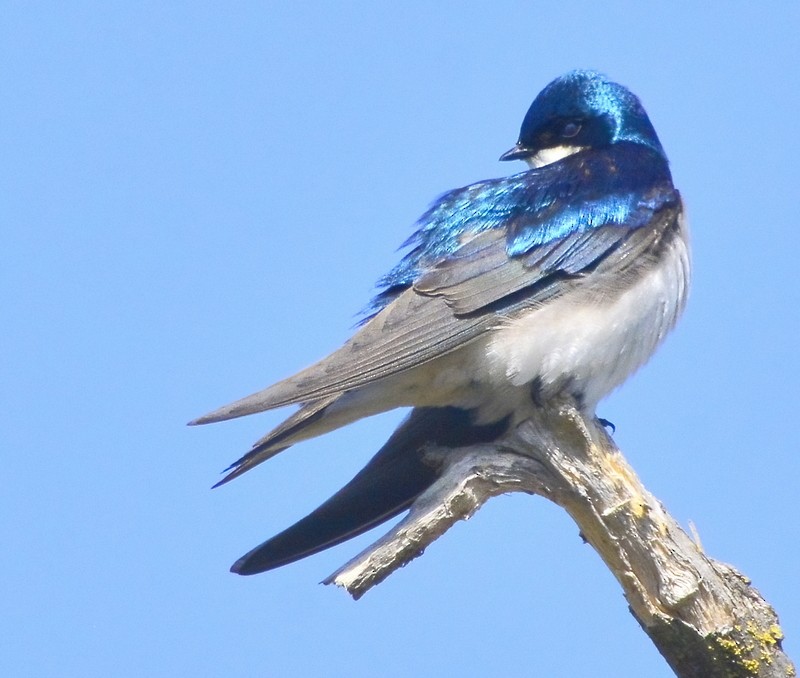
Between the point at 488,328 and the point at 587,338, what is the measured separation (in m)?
0.28

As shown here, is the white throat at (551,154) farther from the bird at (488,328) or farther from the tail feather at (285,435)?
the tail feather at (285,435)


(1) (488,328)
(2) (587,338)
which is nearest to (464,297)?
(1) (488,328)

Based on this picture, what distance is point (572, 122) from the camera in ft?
16.3

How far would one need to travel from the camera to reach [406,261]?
14.4 ft

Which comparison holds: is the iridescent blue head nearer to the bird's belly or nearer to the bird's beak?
the bird's beak

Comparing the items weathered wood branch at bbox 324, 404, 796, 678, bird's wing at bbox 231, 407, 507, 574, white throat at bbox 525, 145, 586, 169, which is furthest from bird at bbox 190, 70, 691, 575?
white throat at bbox 525, 145, 586, 169

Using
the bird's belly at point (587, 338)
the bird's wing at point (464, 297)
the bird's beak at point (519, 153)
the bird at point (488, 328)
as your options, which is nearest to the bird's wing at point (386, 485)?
the bird at point (488, 328)

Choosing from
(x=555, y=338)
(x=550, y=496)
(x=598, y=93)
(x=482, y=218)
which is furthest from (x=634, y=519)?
(x=598, y=93)

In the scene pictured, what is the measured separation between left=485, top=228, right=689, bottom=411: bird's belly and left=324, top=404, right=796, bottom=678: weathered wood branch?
17 centimetres

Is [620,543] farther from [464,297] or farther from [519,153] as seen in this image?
[519,153]

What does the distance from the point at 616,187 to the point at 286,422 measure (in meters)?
1.37

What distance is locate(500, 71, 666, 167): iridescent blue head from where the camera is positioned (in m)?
4.95

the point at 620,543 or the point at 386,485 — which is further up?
the point at 386,485

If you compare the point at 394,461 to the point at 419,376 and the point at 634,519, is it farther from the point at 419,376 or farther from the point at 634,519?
the point at 634,519
